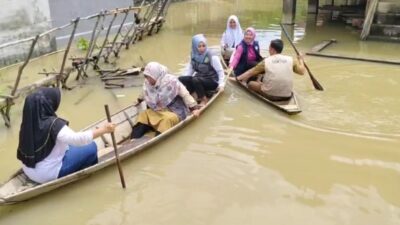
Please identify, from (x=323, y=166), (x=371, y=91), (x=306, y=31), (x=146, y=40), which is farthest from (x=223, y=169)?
(x=306, y=31)

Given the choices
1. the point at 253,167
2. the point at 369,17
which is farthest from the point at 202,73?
the point at 369,17

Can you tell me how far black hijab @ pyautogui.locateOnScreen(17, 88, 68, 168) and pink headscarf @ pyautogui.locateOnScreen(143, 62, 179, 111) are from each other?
168 cm

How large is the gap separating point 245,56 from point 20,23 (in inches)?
216

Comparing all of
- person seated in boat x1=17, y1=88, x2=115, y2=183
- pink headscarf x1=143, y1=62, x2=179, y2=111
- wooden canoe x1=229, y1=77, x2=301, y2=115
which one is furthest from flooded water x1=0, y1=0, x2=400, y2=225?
pink headscarf x1=143, y1=62, x2=179, y2=111

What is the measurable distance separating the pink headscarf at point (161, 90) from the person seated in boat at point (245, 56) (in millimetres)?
2055

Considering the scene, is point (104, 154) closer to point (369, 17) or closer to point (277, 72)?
point (277, 72)

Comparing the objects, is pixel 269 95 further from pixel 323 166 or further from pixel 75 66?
pixel 75 66

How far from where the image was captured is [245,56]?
765cm

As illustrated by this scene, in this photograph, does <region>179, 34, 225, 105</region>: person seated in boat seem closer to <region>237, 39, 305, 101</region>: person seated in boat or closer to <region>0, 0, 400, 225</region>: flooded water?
<region>0, 0, 400, 225</region>: flooded water

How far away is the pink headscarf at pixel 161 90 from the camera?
5.53 metres

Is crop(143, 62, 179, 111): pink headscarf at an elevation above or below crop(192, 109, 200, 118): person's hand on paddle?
above

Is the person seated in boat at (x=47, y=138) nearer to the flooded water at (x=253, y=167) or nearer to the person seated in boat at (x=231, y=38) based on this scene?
the flooded water at (x=253, y=167)

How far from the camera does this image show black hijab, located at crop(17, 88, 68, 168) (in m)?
3.90

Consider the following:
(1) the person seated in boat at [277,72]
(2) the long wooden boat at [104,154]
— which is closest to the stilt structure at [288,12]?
(1) the person seated in boat at [277,72]
